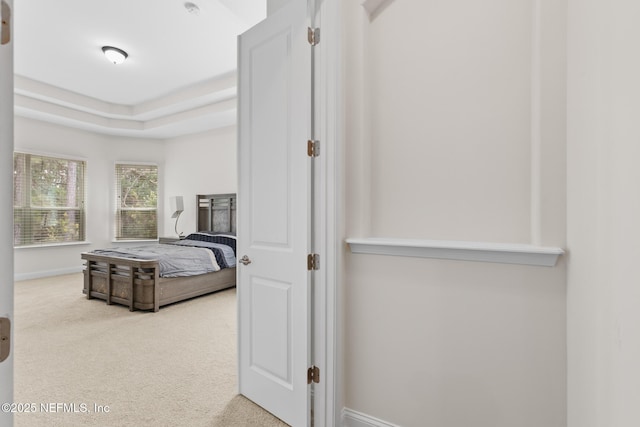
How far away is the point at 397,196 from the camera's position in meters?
1.67

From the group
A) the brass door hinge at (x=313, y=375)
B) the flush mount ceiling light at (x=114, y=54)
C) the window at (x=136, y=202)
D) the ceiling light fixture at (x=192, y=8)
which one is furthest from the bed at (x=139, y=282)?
the brass door hinge at (x=313, y=375)

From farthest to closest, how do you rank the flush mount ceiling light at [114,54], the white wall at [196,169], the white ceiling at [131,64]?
the white wall at [196,169] < the flush mount ceiling light at [114,54] < the white ceiling at [131,64]

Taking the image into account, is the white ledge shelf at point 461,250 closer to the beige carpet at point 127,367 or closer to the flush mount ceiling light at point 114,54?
the beige carpet at point 127,367

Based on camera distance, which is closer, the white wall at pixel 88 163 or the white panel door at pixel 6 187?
the white panel door at pixel 6 187

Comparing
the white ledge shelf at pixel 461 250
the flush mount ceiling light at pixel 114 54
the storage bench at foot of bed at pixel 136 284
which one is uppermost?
the flush mount ceiling light at pixel 114 54

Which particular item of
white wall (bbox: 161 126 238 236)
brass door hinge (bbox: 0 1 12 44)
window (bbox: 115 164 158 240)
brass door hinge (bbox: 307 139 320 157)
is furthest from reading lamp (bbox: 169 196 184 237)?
brass door hinge (bbox: 0 1 12 44)

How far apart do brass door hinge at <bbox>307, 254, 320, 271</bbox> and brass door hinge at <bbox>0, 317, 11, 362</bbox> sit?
1226 millimetres

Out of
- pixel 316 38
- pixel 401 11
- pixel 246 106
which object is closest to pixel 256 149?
pixel 246 106

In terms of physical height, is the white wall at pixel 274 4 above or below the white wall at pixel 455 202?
above

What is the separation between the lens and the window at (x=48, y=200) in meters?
5.27

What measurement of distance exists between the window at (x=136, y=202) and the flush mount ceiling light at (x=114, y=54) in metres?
3.35

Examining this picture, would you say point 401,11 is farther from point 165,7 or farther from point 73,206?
point 73,206

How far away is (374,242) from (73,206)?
21.6ft

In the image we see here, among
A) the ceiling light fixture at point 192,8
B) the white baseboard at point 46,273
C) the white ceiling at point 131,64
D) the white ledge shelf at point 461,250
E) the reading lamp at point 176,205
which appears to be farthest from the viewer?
the reading lamp at point 176,205
